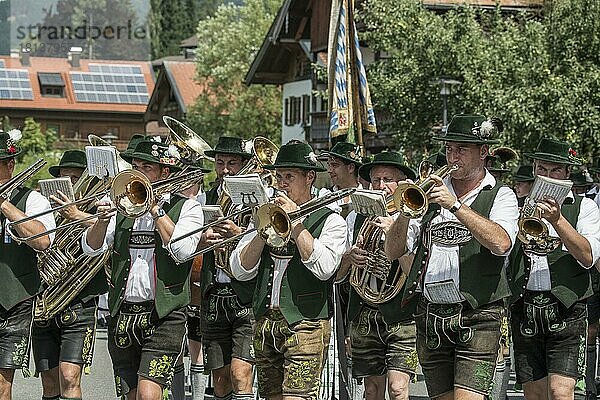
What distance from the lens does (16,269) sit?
8828mm

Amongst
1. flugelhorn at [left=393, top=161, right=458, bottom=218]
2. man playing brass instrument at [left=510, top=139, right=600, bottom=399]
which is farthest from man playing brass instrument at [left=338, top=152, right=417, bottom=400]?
flugelhorn at [left=393, top=161, right=458, bottom=218]

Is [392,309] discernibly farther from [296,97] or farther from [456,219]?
[296,97]

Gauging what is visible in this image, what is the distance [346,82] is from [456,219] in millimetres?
7330

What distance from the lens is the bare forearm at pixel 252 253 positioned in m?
7.79

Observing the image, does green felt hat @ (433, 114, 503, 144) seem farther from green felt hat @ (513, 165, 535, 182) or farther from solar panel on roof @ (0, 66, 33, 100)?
solar panel on roof @ (0, 66, 33, 100)

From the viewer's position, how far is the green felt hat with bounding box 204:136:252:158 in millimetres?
10289

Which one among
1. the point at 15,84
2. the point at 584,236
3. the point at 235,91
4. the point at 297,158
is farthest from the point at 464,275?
the point at 15,84

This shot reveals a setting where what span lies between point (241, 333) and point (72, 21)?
450ft

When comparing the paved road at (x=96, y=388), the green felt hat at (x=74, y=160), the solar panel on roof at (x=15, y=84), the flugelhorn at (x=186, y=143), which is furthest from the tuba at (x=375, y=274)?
the solar panel on roof at (x=15, y=84)

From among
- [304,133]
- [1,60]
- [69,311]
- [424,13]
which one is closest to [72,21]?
[1,60]

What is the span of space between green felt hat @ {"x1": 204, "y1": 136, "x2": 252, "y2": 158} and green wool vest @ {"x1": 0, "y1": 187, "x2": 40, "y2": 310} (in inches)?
73.8

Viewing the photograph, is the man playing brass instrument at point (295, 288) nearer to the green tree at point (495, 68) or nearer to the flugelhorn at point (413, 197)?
the flugelhorn at point (413, 197)

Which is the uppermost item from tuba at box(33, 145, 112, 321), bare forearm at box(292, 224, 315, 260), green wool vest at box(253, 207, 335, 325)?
bare forearm at box(292, 224, 315, 260)

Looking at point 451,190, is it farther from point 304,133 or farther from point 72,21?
point 72,21
